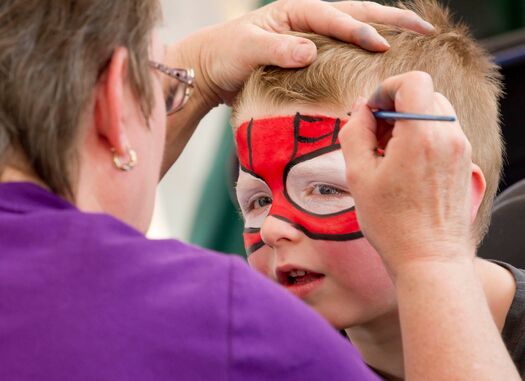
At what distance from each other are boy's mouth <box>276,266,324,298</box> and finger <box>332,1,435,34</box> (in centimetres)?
42

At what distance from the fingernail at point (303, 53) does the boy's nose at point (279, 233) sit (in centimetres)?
24

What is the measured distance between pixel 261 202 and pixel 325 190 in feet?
0.44

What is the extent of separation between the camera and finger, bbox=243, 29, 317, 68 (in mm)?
1345

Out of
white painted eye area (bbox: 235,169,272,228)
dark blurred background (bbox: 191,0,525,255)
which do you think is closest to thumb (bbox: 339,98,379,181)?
white painted eye area (bbox: 235,169,272,228)

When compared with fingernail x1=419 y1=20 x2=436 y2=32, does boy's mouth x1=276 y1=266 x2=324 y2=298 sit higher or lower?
lower

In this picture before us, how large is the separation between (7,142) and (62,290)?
164 mm

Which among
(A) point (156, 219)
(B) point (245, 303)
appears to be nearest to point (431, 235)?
(B) point (245, 303)

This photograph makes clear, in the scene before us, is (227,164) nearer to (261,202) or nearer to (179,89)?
(261,202)

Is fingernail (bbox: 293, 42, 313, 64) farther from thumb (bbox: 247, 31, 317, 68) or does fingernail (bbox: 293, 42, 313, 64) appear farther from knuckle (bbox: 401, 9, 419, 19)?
knuckle (bbox: 401, 9, 419, 19)

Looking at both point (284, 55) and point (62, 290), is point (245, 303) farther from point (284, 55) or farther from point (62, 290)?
point (284, 55)

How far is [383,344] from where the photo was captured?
55.5 inches

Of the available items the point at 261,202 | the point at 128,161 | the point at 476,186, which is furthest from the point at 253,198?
the point at 128,161

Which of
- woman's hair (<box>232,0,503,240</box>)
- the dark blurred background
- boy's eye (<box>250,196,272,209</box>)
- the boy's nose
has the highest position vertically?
woman's hair (<box>232,0,503,240</box>)

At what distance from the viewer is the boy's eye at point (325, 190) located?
52.2 inches
